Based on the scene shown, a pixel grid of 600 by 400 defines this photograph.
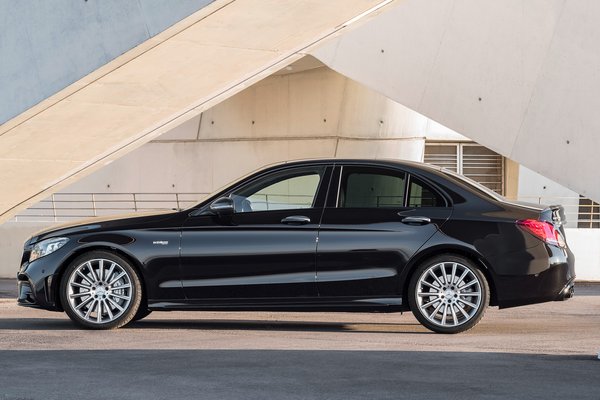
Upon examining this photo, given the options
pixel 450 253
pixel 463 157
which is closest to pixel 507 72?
pixel 450 253

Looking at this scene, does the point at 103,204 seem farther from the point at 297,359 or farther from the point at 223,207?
the point at 297,359

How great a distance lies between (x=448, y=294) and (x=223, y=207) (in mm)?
2081

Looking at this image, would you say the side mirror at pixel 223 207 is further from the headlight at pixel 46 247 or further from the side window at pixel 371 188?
the headlight at pixel 46 247

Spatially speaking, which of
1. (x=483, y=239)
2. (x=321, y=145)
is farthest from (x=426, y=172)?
(x=321, y=145)

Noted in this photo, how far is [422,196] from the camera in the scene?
1103cm

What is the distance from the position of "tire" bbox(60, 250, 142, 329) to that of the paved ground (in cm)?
18

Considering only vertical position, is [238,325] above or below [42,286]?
below

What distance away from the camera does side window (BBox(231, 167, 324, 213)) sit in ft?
36.0

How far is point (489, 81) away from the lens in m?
18.1

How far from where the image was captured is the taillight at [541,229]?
10.8 meters

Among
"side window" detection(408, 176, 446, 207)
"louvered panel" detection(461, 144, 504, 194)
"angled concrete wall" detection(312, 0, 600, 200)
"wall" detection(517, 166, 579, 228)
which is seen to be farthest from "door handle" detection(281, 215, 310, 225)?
"wall" detection(517, 166, 579, 228)

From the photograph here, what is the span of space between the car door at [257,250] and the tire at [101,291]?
1.68 feet

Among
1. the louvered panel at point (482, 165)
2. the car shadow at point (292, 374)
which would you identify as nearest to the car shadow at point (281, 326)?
the car shadow at point (292, 374)

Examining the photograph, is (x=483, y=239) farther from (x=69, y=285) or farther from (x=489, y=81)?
(x=489, y=81)
